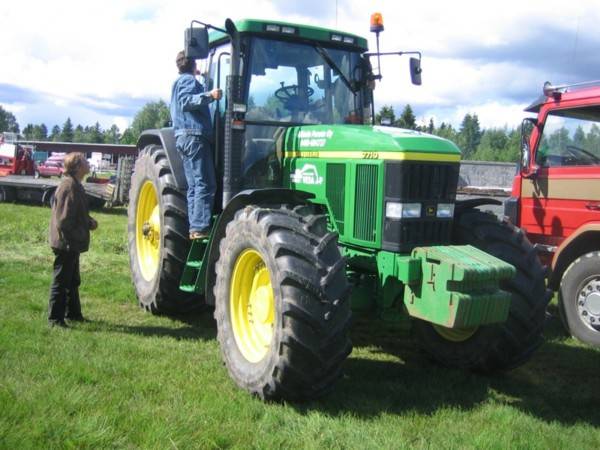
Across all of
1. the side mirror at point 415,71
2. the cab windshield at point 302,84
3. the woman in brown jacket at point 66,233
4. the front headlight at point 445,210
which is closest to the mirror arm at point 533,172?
the side mirror at point 415,71

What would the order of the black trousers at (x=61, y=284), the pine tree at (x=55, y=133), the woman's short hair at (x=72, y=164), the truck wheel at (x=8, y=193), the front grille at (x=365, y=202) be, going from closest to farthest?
1. the front grille at (x=365, y=202)
2. the black trousers at (x=61, y=284)
3. the woman's short hair at (x=72, y=164)
4. the truck wheel at (x=8, y=193)
5. the pine tree at (x=55, y=133)

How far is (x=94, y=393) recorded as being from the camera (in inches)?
168

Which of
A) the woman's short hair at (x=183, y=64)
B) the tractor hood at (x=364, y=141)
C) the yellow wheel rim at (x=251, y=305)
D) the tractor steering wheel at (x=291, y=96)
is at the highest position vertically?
the woman's short hair at (x=183, y=64)

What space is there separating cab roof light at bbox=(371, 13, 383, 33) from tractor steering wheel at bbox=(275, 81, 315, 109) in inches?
30.8

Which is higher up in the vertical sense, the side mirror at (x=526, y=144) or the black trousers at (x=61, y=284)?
the side mirror at (x=526, y=144)

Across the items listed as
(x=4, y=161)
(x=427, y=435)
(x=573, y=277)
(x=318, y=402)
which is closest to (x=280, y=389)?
(x=318, y=402)

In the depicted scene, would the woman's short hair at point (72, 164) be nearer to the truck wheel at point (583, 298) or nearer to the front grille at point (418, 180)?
the front grille at point (418, 180)

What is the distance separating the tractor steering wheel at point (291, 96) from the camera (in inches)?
223

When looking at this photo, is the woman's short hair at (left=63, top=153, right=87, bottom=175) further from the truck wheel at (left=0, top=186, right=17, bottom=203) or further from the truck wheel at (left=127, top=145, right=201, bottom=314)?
the truck wheel at (left=0, top=186, right=17, bottom=203)

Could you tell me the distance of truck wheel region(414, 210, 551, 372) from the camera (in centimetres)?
470

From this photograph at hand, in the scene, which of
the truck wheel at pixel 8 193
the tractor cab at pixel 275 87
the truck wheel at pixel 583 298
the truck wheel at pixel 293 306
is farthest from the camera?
the truck wheel at pixel 8 193

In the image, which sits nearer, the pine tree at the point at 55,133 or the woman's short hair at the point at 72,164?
the woman's short hair at the point at 72,164

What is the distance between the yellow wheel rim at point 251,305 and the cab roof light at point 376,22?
92.7 inches

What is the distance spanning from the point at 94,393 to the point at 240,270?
4.27ft
